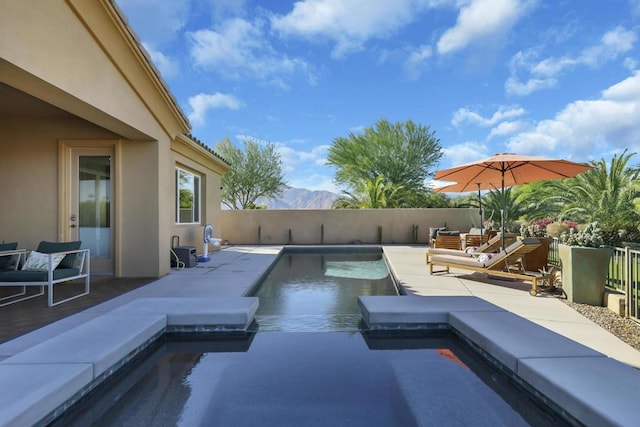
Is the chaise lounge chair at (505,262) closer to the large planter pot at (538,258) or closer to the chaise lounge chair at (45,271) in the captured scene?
the large planter pot at (538,258)

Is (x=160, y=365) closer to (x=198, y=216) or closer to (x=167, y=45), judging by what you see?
(x=198, y=216)

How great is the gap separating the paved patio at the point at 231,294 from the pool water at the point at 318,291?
0.46 meters

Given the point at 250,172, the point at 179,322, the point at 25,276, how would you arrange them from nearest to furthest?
the point at 179,322 < the point at 25,276 < the point at 250,172

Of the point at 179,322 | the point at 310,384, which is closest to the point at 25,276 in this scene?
the point at 179,322

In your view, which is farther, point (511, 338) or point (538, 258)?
point (538, 258)

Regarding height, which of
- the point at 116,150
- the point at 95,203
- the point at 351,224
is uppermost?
the point at 116,150

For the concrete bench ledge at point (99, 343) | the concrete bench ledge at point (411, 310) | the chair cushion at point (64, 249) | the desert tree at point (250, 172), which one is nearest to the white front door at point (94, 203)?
the chair cushion at point (64, 249)

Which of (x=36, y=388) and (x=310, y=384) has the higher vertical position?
(x=36, y=388)

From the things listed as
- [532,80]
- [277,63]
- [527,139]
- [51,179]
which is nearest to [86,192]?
[51,179]

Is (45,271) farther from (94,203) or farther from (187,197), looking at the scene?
(187,197)

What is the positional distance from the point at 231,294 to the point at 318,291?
5.90ft

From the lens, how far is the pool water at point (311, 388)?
274 centimetres

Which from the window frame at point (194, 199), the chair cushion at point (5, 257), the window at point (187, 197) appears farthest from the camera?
the window at point (187, 197)

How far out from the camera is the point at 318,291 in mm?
6996
